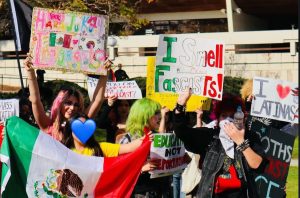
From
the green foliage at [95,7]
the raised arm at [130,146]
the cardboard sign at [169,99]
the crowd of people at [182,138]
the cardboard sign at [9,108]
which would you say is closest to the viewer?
the crowd of people at [182,138]

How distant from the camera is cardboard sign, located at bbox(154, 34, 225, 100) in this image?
761cm

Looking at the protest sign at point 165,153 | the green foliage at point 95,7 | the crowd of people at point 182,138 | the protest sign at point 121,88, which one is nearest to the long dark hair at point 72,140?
the crowd of people at point 182,138

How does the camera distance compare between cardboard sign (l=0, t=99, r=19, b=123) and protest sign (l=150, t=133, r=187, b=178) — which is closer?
protest sign (l=150, t=133, r=187, b=178)

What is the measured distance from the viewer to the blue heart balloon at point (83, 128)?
19.2 feet

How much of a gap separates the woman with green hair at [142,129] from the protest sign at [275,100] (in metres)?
0.85

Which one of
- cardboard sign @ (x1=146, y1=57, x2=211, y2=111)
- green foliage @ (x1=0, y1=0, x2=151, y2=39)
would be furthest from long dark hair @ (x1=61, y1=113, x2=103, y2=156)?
green foliage @ (x1=0, y1=0, x2=151, y2=39)

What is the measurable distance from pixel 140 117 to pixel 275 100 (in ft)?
3.74

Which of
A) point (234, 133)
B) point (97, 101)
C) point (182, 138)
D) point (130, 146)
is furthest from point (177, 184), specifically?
point (234, 133)

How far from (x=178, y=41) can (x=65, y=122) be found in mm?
Answer: 1901

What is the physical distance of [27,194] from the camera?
6195 mm

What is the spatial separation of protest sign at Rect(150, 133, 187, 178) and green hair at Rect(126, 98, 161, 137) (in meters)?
0.17

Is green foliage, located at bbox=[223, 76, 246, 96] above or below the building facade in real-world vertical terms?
below

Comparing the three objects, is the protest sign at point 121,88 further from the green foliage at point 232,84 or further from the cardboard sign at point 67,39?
the green foliage at point 232,84

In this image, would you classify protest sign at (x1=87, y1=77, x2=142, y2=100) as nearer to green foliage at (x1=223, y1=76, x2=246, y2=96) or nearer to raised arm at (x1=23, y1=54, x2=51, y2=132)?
raised arm at (x1=23, y1=54, x2=51, y2=132)
